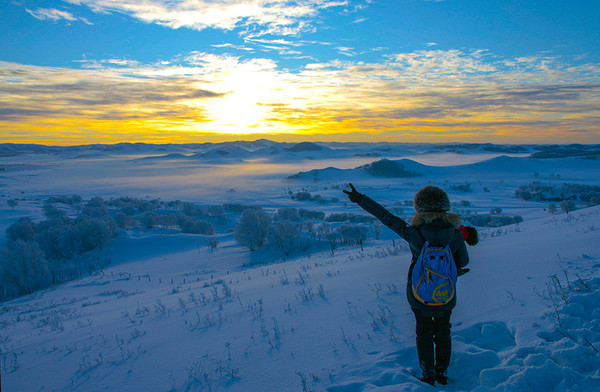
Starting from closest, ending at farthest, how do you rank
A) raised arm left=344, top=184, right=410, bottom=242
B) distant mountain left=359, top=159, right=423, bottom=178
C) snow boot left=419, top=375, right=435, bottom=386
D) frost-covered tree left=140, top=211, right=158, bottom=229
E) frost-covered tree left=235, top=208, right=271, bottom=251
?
snow boot left=419, top=375, right=435, bottom=386
raised arm left=344, top=184, right=410, bottom=242
frost-covered tree left=235, top=208, right=271, bottom=251
frost-covered tree left=140, top=211, right=158, bottom=229
distant mountain left=359, top=159, right=423, bottom=178

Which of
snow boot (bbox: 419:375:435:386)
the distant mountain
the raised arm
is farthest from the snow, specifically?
the distant mountain

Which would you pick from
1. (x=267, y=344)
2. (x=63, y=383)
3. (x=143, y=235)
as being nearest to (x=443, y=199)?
(x=267, y=344)

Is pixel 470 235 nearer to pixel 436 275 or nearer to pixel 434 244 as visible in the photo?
pixel 434 244

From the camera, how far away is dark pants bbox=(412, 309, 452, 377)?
2949 millimetres

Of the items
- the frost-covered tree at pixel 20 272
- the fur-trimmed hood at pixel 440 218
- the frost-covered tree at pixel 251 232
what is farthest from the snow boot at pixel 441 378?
the frost-covered tree at pixel 20 272

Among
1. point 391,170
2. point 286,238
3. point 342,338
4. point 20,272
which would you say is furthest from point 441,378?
point 391,170

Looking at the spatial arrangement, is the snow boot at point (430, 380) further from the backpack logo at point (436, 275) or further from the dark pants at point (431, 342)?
the backpack logo at point (436, 275)

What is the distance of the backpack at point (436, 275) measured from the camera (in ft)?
9.03

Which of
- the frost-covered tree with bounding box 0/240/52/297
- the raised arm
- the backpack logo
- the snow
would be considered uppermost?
the raised arm

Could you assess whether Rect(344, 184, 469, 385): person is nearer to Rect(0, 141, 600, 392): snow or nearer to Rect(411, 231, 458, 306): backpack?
Rect(411, 231, 458, 306): backpack

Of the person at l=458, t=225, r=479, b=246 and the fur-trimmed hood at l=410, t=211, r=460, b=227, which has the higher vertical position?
the fur-trimmed hood at l=410, t=211, r=460, b=227

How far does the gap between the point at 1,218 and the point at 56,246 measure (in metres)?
20.4

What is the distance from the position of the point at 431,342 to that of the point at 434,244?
0.91 m

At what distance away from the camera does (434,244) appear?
9.26 feet
